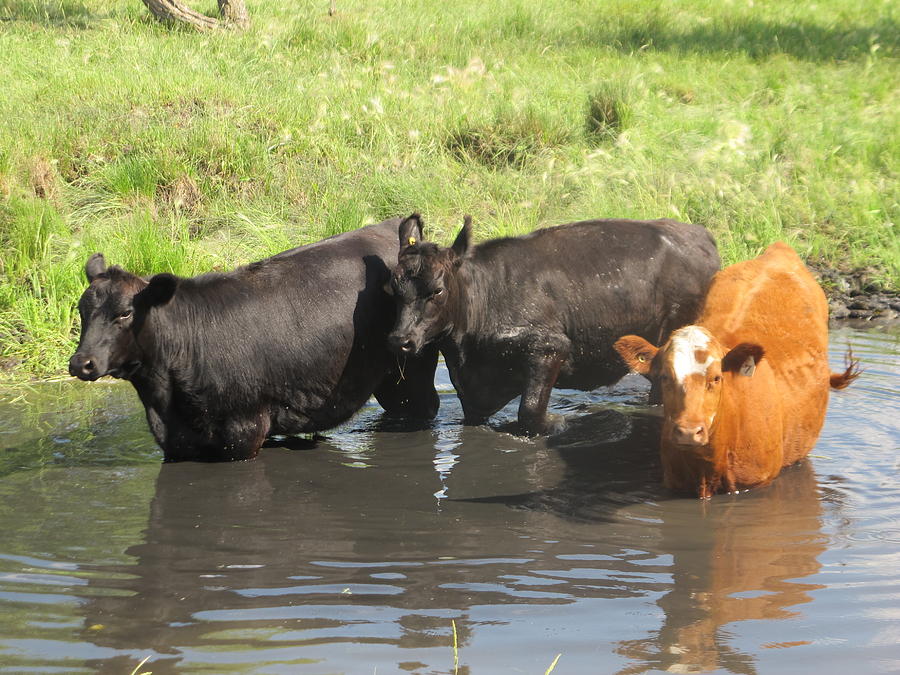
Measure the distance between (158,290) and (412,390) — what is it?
199cm

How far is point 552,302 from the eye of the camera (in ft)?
25.7

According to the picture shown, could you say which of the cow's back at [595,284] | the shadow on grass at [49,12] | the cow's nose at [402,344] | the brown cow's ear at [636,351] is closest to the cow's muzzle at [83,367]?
the cow's nose at [402,344]

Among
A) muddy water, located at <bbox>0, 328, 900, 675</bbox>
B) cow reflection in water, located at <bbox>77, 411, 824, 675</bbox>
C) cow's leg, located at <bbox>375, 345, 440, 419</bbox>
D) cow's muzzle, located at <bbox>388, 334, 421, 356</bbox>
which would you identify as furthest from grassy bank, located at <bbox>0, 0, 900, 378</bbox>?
cow reflection in water, located at <bbox>77, 411, 824, 675</bbox>

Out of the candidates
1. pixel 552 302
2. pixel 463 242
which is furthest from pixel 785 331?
pixel 463 242

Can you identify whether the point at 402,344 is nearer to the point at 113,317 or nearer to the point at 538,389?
the point at 538,389

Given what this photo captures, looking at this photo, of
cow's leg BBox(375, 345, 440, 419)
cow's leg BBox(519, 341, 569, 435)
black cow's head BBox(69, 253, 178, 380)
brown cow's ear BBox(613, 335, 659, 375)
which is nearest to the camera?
brown cow's ear BBox(613, 335, 659, 375)

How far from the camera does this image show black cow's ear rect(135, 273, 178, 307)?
6805mm

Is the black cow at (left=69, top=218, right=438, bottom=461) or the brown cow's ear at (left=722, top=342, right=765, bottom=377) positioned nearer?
the brown cow's ear at (left=722, top=342, right=765, bottom=377)

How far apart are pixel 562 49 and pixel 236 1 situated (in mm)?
4752

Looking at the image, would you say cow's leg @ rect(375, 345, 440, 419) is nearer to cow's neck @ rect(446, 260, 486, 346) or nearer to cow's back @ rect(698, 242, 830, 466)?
cow's neck @ rect(446, 260, 486, 346)

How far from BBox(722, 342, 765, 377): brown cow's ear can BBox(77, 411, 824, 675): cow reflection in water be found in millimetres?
740

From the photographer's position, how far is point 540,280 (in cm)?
784

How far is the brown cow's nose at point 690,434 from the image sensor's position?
5586 mm

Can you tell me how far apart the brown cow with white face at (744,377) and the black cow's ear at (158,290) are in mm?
2721
